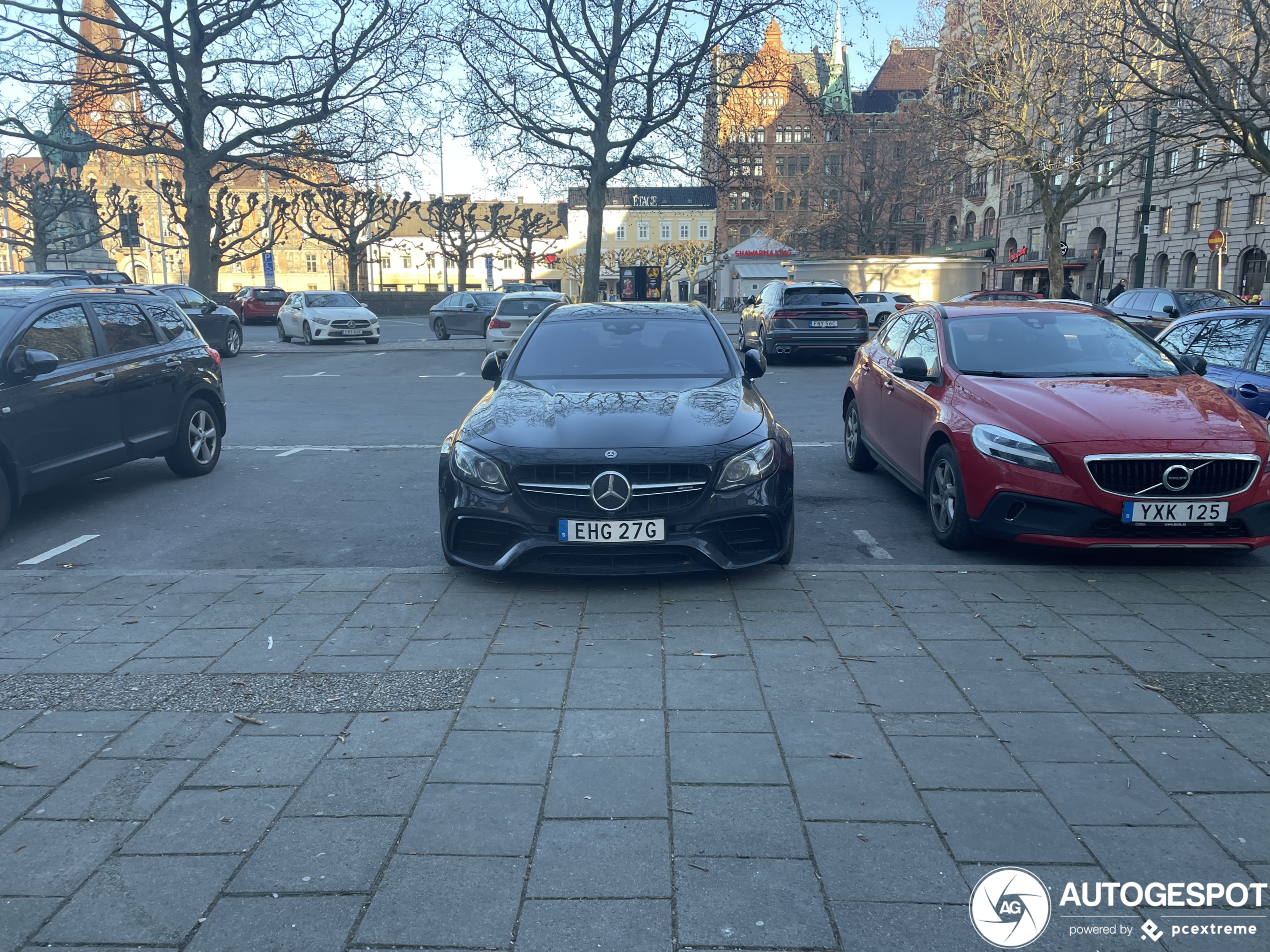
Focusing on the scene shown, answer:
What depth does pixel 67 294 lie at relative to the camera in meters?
7.58

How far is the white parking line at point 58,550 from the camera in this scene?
6125 mm

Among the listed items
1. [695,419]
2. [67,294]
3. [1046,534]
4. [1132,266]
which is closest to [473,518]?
[695,419]

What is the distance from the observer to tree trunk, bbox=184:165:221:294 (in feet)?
Result: 84.6

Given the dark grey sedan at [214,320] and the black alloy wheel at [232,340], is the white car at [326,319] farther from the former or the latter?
→ the black alloy wheel at [232,340]

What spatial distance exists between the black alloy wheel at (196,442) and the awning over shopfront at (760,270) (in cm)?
4876

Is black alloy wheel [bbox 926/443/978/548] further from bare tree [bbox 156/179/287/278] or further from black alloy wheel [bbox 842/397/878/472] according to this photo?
bare tree [bbox 156/179/287/278]

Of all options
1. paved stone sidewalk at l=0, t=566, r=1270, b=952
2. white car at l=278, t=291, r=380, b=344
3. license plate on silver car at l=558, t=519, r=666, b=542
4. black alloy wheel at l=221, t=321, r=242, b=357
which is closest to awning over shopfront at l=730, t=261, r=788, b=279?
white car at l=278, t=291, r=380, b=344

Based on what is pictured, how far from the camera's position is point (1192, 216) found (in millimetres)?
41594

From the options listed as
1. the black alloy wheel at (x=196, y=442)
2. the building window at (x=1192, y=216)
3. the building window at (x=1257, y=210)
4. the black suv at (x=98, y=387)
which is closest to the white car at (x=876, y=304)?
the building window at (x=1257, y=210)

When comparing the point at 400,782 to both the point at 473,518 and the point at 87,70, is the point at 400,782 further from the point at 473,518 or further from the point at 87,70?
the point at 87,70

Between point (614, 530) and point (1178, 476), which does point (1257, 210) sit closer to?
point (1178, 476)

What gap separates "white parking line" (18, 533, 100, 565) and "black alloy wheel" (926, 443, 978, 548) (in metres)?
5.59

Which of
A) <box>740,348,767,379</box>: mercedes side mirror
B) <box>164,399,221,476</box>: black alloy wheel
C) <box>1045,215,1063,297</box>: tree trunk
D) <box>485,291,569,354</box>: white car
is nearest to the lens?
<box>740,348,767,379</box>: mercedes side mirror

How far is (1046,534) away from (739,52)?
77.5 feet
